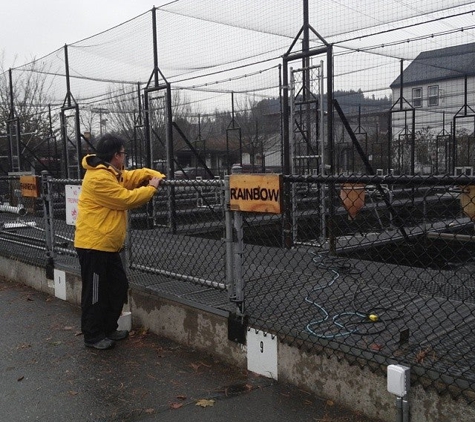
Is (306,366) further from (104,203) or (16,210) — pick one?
(16,210)

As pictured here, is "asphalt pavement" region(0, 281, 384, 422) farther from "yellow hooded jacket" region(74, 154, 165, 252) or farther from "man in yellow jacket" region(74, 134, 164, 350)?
"yellow hooded jacket" region(74, 154, 165, 252)

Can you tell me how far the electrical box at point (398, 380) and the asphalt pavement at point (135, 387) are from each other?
0.45m

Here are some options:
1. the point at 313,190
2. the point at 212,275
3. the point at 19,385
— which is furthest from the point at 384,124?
the point at 19,385

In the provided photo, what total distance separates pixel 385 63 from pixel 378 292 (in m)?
9.47

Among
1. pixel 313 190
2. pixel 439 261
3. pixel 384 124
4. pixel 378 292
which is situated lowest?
pixel 439 261

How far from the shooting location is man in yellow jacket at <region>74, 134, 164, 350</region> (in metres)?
4.31

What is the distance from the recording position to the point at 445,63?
1566 cm

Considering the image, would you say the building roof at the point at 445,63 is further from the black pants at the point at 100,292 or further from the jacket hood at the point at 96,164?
the black pants at the point at 100,292

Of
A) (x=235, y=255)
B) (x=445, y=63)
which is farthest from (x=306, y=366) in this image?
(x=445, y=63)

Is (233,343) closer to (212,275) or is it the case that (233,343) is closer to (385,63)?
(212,275)

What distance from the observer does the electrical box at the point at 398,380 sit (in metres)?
2.75

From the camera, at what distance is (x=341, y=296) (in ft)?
14.7

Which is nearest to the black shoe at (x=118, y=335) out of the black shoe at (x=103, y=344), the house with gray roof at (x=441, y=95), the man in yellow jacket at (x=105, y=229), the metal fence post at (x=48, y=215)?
the man in yellow jacket at (x=105, y=229)

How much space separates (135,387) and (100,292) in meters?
1.08
